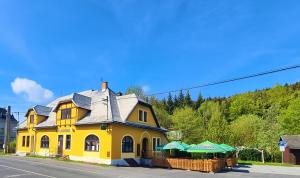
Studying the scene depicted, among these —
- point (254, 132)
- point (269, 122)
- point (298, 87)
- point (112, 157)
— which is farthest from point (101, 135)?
point (298, 87)

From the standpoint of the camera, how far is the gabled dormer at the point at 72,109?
116ft

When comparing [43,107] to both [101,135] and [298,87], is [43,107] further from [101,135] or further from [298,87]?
[298,87]

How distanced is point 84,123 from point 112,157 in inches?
218

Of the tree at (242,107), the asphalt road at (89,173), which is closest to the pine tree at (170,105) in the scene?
the tree at (242,107)

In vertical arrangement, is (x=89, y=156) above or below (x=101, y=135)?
below

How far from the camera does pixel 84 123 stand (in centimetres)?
3356

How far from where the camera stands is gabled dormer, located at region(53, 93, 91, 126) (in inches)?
1397

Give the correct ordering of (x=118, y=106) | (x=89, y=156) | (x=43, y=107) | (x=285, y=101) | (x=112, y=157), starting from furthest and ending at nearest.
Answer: (x=285, y=101) → (x=43, y=107) → (x=118, y=106) → (x=89, y=156) → (x=112, y=157)

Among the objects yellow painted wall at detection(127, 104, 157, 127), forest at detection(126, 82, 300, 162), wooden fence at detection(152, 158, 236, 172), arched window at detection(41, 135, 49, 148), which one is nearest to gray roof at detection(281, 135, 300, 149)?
forest at detection(126, 82, 300, 162)

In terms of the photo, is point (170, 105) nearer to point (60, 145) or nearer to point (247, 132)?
point (247, 132)

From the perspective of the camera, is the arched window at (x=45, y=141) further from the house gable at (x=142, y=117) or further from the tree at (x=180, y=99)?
the tree at (x=180, y=99)

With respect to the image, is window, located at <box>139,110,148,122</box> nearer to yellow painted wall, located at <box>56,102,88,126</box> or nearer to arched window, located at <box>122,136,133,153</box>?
arched window, located at <box>122,136,133,153</box>

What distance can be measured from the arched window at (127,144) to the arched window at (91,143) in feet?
9.72

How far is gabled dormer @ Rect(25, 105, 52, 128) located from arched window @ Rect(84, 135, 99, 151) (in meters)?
12.7
